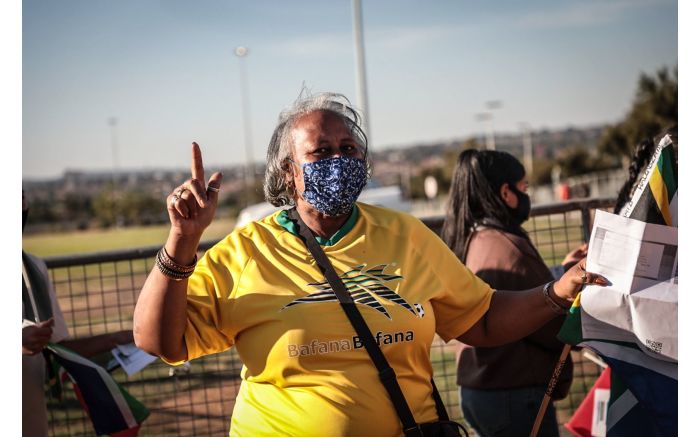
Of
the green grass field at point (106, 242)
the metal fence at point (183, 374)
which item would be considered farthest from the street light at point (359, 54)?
the metal fence at point (183, 374)

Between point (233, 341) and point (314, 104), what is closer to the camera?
point (233, 341)

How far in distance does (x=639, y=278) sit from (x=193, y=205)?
5.57 feet

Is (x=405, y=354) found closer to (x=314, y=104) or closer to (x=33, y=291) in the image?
(x=314, y=104)

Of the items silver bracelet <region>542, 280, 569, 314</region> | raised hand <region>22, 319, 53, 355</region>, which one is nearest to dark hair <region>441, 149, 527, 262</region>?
silver bracelet <region>542, 280, 569, 314</region>

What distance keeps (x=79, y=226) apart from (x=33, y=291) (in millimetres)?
87115

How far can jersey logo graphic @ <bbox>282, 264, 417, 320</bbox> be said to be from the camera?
2.88 meters

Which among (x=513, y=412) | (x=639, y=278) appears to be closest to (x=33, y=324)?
(x=513, y=412)

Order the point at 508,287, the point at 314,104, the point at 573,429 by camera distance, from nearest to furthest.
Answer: the point at 314,104 → the point at 508,287 → the point at 573,429

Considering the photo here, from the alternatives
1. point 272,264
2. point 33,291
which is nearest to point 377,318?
point 272,264

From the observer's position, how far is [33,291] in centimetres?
374

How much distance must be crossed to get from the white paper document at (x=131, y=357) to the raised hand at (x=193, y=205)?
1.51m

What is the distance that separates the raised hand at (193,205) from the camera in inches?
100

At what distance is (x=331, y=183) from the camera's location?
3.06 meters

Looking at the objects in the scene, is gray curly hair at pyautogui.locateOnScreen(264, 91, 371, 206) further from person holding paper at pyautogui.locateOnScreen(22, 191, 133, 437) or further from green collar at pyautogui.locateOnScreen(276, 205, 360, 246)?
person holding paper at pyautogui.locateOnScreen(22, 191, 133, 437)
